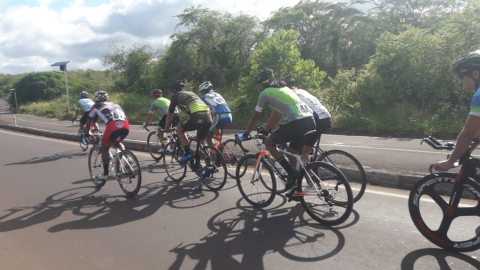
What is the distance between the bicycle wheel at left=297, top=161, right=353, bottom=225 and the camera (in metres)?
4.36

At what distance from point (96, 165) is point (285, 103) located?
417 cm

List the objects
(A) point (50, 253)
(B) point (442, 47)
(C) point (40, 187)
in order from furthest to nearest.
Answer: (B) point (442, 47) → (C) point (40, 187) → (A) point (50, 253)

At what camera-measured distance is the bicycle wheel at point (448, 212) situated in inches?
134

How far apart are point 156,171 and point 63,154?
4.85m

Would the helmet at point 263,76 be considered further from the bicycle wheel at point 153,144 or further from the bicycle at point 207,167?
the bicycle wheel at point 153,144

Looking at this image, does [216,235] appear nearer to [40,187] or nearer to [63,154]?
[40,187]

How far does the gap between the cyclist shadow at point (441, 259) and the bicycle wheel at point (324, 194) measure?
3.03 feet

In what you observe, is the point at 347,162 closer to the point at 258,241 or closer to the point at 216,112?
the point at 258,241

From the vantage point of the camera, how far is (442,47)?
1465cm

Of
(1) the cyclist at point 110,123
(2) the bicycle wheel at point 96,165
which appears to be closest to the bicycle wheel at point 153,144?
(2) the bicycle wheel at point 96,165

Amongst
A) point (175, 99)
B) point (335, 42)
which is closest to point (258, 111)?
point (175, 99)

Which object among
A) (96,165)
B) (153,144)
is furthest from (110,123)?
(153,144)

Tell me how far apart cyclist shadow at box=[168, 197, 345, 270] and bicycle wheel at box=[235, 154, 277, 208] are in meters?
0.30

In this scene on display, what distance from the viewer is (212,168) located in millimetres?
6254
